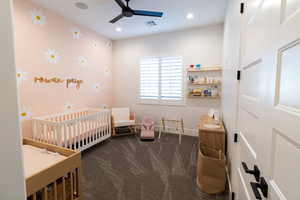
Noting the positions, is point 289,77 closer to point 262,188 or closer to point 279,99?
point 279,99

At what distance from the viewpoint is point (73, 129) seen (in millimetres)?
2615

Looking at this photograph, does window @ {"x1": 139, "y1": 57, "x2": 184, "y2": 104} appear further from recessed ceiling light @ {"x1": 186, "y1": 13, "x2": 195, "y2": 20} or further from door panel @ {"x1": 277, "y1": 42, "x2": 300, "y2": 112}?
door panel @ {"x1": 277, "y1": 42, "x2": 300, "y2": 112}

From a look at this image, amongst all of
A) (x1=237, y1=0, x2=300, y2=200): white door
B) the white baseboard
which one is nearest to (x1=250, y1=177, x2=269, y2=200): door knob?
(x1=237, y1=0, x2=300, y2=200): white door

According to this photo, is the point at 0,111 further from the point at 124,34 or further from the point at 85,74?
the point at 124,34

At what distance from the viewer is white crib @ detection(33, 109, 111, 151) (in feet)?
7.76

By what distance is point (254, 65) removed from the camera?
956 mm

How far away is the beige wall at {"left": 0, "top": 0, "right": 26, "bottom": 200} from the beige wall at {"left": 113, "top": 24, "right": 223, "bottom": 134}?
359 centimetres

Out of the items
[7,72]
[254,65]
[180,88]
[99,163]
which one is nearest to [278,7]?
[254,65]

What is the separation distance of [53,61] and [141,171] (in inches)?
109

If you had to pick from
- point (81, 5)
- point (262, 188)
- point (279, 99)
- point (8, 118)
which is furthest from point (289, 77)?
point (81, 5)

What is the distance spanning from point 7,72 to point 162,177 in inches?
85.6

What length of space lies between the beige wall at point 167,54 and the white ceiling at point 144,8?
0.26 metres

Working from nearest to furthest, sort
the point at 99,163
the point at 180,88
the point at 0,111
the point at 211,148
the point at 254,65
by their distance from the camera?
the point at 0,111, the point at 254,65, the point at 211,148, the point at 99,163, the point at 180,88

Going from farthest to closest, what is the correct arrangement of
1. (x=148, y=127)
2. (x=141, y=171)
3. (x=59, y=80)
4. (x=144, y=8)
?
(x=148, y=127), (x=59, y=80), (x=144, y=8), (x=141, y=171)
